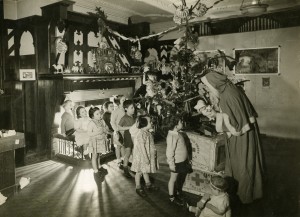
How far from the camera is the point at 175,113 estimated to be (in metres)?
4.72

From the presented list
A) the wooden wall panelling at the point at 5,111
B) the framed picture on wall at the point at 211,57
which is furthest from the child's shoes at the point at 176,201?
the wooden wall panelling at the point at 5,111

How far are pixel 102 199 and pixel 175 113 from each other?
2030 mm

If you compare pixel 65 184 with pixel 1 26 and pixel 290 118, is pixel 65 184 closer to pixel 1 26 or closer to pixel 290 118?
pixel 1 26

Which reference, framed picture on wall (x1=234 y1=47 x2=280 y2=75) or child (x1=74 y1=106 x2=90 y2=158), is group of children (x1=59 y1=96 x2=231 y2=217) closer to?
child (x1=74 y1=106 x2=90 y2=158)

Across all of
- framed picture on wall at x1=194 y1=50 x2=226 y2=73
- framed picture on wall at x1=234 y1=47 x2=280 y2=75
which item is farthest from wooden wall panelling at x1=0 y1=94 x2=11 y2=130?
framed picture on wall at x1=234 y1=47 x2=280 y2=75

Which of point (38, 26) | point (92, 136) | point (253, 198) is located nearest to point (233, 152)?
point (253, 198)

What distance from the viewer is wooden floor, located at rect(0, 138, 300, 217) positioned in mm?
4418

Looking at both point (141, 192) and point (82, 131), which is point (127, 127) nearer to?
point (82, 131)

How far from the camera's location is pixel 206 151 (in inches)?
181

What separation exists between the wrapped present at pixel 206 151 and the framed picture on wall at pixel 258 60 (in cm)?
553

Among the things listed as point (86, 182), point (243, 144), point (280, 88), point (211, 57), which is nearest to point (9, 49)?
point (86, 182)

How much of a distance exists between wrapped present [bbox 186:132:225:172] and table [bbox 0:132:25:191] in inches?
127

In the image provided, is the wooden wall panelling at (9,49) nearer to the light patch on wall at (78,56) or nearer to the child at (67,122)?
the light patch on wall at (78,56)

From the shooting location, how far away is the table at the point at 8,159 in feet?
16.4
